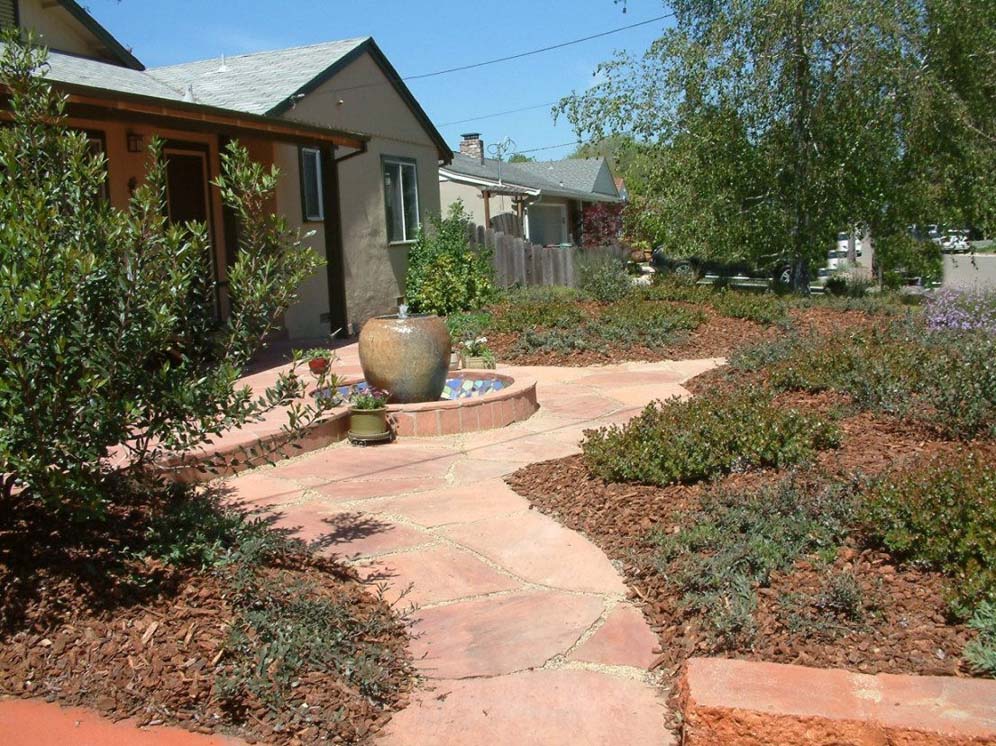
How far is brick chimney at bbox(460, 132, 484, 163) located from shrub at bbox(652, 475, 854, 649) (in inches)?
1189

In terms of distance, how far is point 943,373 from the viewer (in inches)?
265

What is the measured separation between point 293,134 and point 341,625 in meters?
9.07

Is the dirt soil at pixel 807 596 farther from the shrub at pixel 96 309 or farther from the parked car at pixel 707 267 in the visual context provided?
the parked car at pixel 707 267

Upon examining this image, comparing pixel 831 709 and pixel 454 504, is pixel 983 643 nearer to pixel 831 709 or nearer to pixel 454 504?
pixel 831 709

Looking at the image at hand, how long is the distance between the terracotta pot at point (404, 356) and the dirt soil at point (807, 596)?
2.52m

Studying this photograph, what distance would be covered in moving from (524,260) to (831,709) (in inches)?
713

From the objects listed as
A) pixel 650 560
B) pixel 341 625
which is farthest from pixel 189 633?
pixel 650 560

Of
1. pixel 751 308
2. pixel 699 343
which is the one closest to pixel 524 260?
pixel 751 308

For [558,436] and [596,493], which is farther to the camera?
[558,436]

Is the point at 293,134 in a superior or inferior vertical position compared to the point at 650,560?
superior

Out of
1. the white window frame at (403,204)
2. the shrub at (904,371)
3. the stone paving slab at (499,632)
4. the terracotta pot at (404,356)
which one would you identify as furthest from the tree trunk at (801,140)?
the stone paving slab at (499,632)

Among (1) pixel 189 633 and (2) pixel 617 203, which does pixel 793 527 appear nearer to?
(1) pixel 189 633

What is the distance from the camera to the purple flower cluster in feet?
33.5

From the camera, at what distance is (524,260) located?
20.7 m
